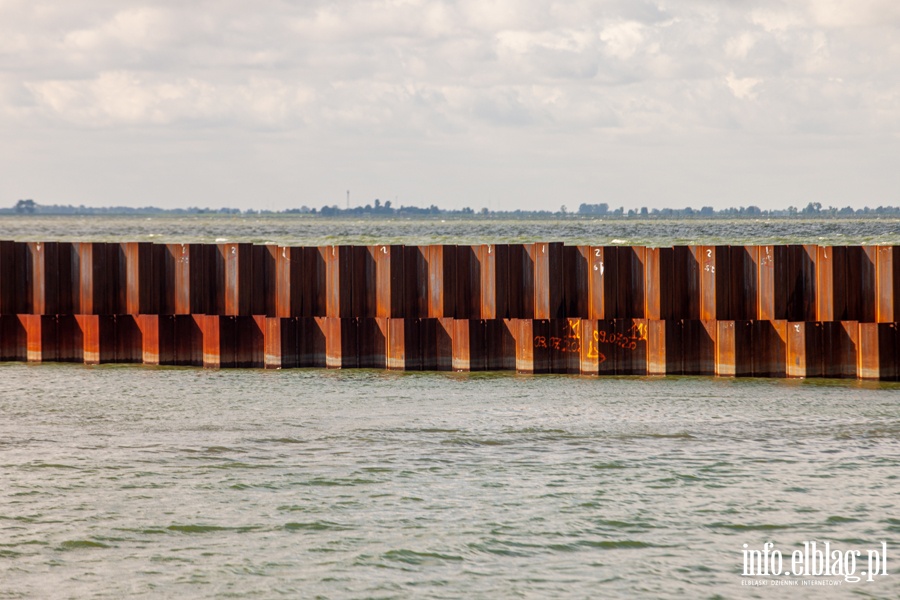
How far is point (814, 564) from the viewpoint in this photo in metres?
9.23

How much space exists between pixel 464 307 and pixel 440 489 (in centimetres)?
853

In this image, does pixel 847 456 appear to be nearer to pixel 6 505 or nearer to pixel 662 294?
pixel 662 294

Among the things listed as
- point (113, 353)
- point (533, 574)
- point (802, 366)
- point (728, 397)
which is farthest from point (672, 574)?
point (113, 353)

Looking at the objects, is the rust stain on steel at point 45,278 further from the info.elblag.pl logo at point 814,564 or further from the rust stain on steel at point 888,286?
the info.elblag.pl logo at point 814,564

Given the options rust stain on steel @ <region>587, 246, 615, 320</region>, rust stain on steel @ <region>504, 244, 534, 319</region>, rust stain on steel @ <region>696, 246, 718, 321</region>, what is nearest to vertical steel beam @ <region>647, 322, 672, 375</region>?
rust stain on steel @ <region>696, 246, 718, 321</region>

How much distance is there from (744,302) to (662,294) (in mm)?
1270

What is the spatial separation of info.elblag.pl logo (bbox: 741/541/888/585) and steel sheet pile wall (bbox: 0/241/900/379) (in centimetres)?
898

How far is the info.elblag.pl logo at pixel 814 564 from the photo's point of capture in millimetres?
8914

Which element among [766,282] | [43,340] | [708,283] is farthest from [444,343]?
[43,340]

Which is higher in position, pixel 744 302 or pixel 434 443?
pixel 744 302

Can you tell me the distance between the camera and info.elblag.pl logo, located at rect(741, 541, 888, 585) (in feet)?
29.2

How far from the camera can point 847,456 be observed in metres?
12.8

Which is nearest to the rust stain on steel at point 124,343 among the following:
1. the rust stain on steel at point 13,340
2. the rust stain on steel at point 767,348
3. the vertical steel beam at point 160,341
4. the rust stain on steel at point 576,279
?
the vertical steel beam at point 160,341

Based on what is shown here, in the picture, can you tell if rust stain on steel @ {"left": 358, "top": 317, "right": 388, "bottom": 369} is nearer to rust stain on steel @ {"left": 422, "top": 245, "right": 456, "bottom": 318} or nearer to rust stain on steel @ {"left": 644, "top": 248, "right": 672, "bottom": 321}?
rust stain on steel @ {"left": 422, "top": 245, "right": 456, "bottom": 318}
